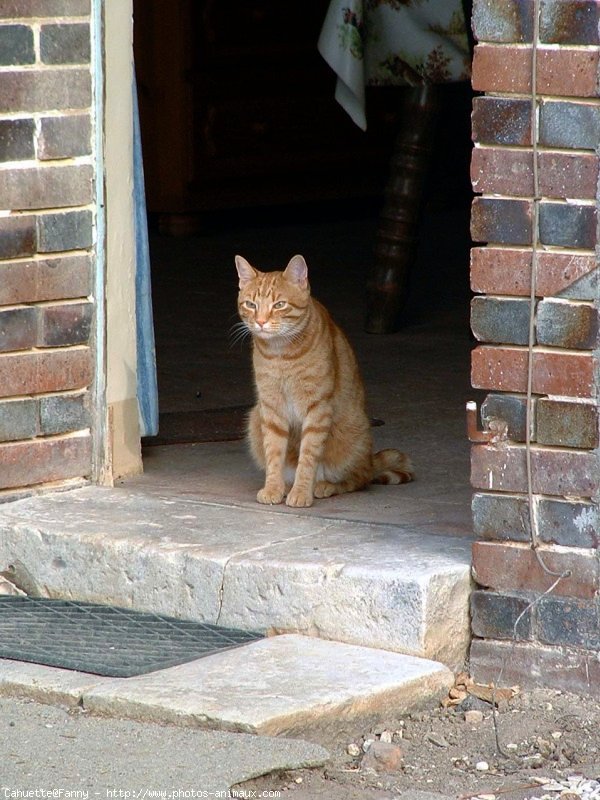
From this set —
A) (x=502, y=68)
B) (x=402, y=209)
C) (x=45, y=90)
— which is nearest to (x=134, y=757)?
(x=502, y=68)

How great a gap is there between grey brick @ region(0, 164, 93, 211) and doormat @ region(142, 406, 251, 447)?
106cm

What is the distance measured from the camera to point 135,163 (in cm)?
443

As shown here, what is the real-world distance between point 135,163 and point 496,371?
1.56 metres

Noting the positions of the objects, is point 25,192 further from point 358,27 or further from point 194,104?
point 194,104

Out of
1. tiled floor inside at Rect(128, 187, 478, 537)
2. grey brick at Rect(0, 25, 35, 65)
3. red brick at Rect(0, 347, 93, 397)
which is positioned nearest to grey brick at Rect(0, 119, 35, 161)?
grey brick at Rect(0, 25, 35, 65)

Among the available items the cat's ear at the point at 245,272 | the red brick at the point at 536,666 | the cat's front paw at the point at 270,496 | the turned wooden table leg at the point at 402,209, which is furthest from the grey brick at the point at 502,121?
the turned wooden table leg at the point at 402,209

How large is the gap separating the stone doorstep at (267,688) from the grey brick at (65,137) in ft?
4.71

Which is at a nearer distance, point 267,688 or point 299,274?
point 267,688

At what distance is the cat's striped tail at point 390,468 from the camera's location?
14.7 feet

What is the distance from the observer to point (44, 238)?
13.4ft

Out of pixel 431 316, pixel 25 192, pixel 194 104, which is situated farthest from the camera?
pixel 194 104

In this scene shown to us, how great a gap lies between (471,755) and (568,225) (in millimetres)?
1175

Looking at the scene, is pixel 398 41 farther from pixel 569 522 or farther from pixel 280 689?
pixel 280 689

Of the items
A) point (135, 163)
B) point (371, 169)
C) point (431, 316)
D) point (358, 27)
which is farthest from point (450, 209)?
point (135, 163)
